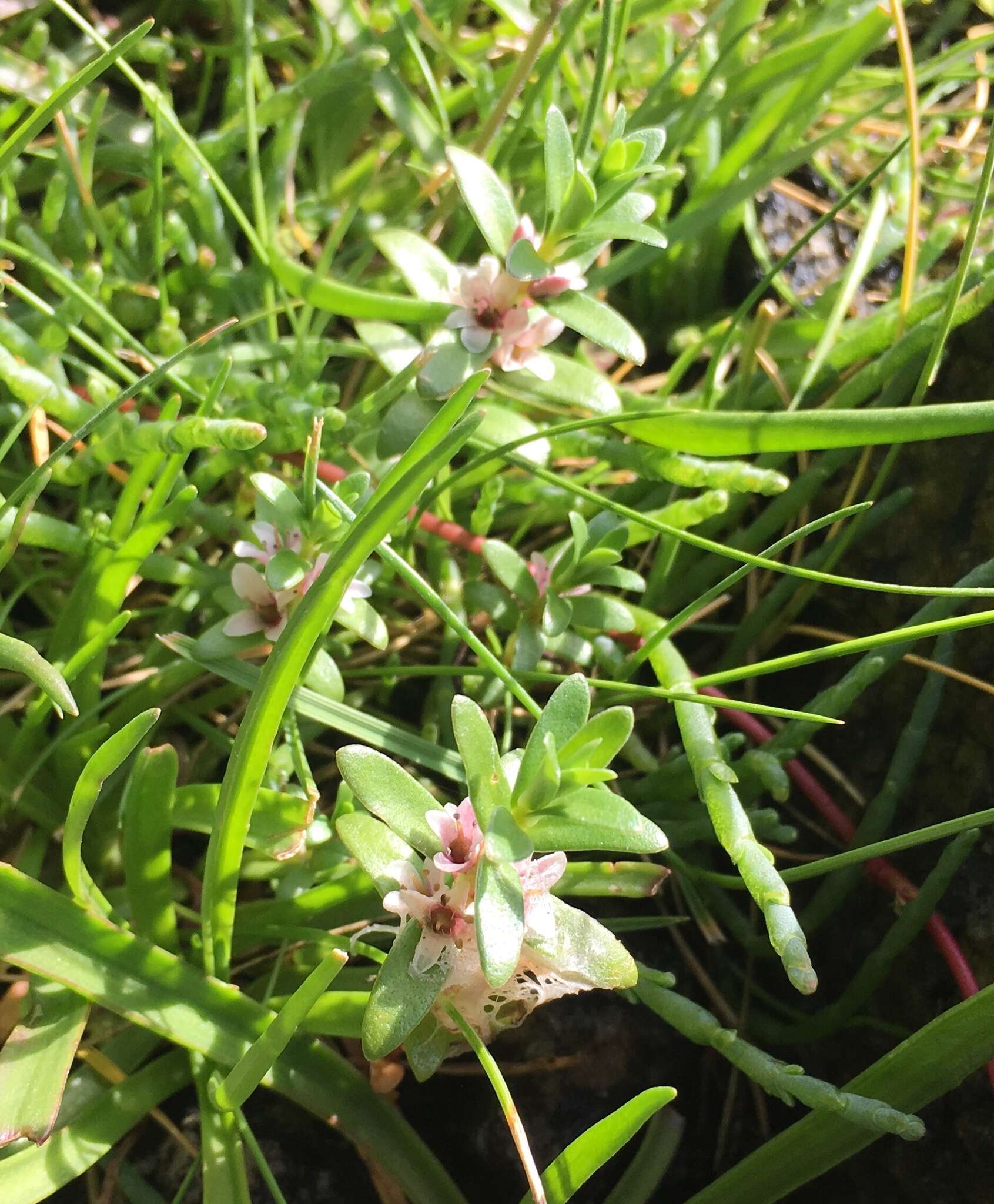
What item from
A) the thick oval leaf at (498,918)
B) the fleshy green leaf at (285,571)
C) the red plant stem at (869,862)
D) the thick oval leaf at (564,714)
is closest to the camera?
the thick oval leaf at (498,918)

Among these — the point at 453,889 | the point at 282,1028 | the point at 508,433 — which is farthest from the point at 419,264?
the point at 282,1028

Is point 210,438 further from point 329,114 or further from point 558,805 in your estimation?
point 329,114

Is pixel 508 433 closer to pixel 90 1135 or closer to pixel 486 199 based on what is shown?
pixel 486 199

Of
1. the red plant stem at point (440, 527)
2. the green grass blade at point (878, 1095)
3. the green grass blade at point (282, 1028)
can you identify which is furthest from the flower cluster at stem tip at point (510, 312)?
the green grass blade at point (878, 1095)

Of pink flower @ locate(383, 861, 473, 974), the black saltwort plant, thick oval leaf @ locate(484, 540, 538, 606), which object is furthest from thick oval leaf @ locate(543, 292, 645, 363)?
pink flower @ locate(383, 861, 473, 974)

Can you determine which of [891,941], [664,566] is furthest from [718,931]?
[664,566]

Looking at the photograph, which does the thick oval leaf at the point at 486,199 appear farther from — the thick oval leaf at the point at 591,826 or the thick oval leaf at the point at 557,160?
the thick oval leaf at the point at 591,826

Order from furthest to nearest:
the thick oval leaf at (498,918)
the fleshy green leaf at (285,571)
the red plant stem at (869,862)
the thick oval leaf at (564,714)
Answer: the red plant stem at (869,862) → the fleshy green leaf at (285,571) → the thick oval leaf at (564,714) → the thick oval leaf at (498,918)
